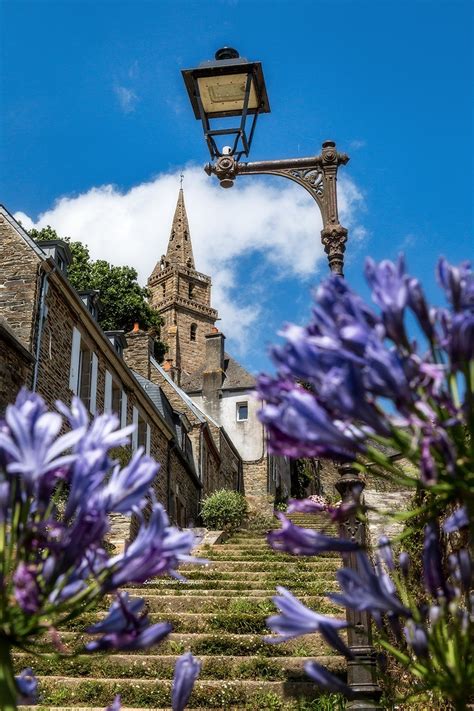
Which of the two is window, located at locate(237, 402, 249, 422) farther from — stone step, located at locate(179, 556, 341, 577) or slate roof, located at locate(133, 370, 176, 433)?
stone step, located at locate(179, 556, 341, 577)

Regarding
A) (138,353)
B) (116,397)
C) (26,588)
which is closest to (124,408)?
(116,397)

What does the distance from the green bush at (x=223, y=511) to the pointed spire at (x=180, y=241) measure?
50.6 m

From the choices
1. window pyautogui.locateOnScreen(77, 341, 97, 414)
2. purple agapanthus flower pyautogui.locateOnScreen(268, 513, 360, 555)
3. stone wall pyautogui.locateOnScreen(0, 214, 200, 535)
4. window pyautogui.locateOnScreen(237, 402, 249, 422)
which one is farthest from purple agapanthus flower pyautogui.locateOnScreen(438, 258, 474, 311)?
window pyautogui.locateOnScreen(237, 402, 249, 422)

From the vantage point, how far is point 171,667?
8461mm

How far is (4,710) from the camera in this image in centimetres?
151

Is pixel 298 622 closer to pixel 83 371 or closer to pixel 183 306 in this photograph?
pixel 83 371

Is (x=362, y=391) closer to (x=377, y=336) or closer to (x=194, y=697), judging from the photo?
(x=377, y=336)

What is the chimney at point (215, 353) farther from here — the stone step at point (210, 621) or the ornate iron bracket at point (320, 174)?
the ornate iron bracket at point (320, 174)

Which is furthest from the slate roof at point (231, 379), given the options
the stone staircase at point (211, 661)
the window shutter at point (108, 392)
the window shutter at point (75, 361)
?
the stone staircase at point (211, 661)

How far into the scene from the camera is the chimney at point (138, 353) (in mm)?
31953

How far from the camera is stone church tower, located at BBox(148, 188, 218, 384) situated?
219 feet

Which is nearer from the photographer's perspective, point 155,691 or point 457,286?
point 457,286

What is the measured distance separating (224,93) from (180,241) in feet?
249

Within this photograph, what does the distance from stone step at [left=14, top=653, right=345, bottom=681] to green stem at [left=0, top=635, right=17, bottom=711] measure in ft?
23.5
